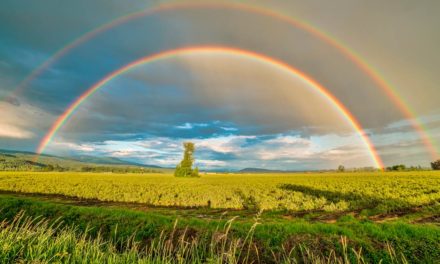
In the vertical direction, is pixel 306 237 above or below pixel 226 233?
below

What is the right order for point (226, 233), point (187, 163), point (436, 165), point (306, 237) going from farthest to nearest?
point (436, 165)
point (187, 163)
point (306, 237)
point (226, 233)

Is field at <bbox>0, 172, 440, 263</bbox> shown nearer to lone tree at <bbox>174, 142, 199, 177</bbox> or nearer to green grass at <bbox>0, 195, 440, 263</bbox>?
green grass at <bbox>0, 195, 440, 263</bbox>

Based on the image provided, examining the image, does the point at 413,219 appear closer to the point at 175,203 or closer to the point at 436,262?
the point at 436,262

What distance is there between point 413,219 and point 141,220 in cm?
1898

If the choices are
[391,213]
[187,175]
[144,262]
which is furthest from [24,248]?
[187,175]

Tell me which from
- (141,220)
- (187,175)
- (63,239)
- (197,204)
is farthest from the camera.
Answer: (187,175)

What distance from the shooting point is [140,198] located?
3556 centimetres

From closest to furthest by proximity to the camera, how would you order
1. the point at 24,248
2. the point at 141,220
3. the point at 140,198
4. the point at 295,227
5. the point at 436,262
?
the point at 24,248, the point at 436,262, the point at 295,227, the point at 141,220, the point at 140,198

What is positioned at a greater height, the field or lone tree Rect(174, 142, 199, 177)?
lone tree Rect(174, 142, 199, 177)

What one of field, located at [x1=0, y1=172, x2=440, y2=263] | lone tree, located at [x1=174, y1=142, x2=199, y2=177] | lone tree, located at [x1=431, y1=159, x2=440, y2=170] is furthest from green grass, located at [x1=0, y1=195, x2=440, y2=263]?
lone tree, located at [x1=431, y1=159, x2=440, y2=170]

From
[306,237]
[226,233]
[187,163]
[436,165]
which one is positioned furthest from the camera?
[436,165]

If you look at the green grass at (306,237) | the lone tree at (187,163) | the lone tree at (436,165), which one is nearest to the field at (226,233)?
the green grass at (306,237)

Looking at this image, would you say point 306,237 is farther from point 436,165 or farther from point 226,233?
point 436,165

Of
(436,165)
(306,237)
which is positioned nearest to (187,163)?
(306,237)
